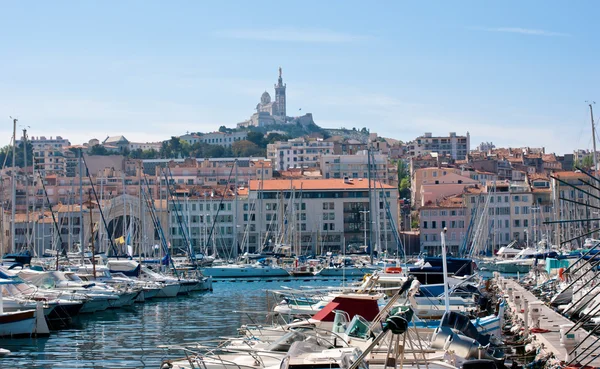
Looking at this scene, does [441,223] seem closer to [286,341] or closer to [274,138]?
[286,341]

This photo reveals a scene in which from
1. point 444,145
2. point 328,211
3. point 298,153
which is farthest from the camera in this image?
point 444,145

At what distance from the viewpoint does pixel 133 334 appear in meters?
33.9

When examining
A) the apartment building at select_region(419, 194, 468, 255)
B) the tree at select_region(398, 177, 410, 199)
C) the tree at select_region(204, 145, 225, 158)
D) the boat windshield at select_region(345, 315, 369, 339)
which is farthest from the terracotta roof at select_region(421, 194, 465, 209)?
the boat windshield at select_region(345, 315, 369, 339)

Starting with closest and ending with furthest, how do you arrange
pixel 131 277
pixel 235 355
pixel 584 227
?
pixel 235 355 → pixel 131 277 → pixel 584 227

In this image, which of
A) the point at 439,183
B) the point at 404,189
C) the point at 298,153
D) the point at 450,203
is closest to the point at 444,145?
the point at 298,153

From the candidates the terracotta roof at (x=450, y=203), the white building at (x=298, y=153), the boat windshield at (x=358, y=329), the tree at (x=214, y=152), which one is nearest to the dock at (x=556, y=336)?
the boat windshield at (x=358, y=329)

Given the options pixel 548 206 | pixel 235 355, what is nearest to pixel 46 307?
pixel 235 355

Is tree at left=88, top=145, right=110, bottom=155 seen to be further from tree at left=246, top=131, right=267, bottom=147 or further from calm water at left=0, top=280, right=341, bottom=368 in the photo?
calm water at left=0, top=280, right=341, bottom=368

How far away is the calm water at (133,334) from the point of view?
27.0 m

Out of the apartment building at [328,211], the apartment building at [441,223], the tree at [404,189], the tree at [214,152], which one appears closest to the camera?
the apartment building at [328,211]

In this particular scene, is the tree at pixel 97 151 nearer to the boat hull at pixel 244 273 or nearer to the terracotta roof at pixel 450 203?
the terracotta roof at pixel 450 203

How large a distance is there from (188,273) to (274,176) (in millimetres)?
62141

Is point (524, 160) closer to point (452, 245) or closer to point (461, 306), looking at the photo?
point (452, 245)

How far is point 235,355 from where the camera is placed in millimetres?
19859
